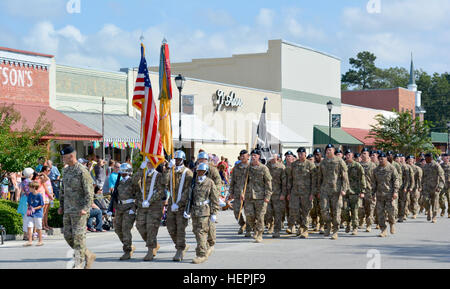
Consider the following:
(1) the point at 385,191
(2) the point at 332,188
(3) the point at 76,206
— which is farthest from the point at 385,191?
(3) the point at 76,206

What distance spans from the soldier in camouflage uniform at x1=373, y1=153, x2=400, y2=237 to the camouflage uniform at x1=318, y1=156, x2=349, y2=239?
1.16 meters

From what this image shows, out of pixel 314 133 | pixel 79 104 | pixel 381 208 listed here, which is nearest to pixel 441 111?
pixel 314 133

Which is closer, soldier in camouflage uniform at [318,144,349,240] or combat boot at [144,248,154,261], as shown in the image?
combat boot at [144,248,154,261]

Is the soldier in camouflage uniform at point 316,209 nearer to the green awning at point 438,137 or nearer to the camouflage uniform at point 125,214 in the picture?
the camouflage uniform at point 125,214

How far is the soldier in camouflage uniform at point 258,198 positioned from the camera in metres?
14.9

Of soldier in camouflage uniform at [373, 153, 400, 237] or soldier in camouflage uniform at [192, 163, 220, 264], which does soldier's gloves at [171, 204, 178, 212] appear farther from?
soldier in camouflage uniform at [373, 153, 400, 237]

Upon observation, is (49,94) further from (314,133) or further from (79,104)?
(314,133)

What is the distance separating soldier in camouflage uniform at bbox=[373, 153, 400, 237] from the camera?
16.4m

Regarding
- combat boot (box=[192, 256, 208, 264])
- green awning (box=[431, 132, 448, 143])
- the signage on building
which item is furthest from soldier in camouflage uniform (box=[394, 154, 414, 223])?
green awning (box=[431, 132, 448, 143])

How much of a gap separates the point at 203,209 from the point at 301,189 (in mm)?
4794

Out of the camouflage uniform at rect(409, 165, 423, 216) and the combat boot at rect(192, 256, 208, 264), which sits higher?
the camouflage uniform at rect(409, 165, 423, 216)

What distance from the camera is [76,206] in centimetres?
1080

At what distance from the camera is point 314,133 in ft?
169
